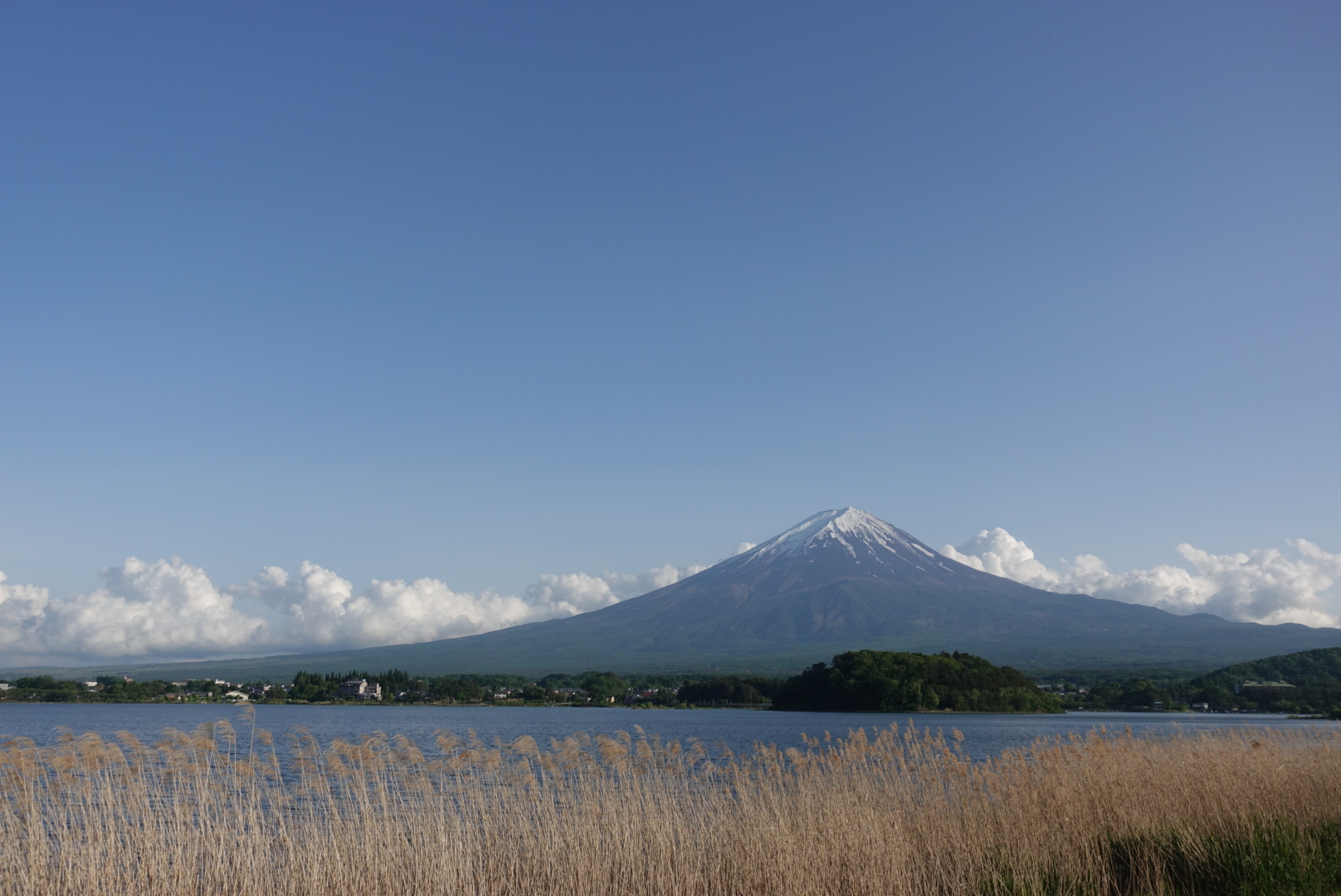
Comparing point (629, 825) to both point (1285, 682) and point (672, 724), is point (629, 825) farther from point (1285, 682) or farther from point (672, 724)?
point (1285, 682)

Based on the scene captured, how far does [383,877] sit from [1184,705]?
278 ft

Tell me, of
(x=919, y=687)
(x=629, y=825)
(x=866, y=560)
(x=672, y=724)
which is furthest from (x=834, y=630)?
(x=629, y=825)

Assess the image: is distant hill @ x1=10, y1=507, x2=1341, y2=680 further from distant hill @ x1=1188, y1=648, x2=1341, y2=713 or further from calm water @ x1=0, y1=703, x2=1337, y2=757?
calm water @ x1=0, y1=703, x2=1337, y2=757

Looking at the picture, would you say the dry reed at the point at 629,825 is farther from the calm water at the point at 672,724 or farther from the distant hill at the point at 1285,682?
the distant hill at the point at 1285,682

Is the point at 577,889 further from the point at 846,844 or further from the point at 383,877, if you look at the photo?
the point at 846,844

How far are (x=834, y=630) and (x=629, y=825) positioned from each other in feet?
494

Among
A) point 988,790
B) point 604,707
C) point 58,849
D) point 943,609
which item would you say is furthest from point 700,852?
point 943,609

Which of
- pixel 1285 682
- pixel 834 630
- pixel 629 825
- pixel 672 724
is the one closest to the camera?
pixel 629 825

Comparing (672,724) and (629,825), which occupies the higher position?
(629,825)

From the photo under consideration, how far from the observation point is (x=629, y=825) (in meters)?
9.10

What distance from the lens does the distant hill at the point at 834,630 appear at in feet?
451

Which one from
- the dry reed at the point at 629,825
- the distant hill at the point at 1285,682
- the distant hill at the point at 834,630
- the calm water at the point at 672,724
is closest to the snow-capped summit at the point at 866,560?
the distant hill at the point at 834,630

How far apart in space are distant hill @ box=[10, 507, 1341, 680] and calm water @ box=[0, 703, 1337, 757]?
52.4 metres

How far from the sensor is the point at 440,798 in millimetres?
9219
